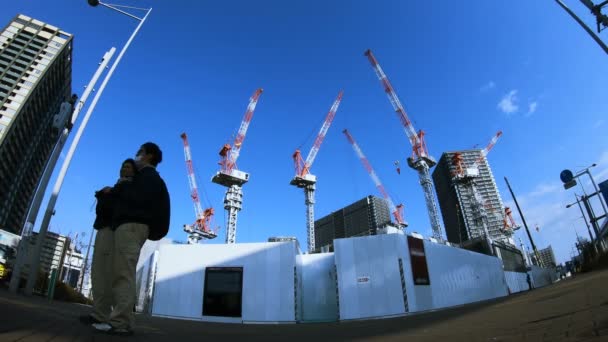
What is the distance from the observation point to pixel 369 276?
57.1 ft

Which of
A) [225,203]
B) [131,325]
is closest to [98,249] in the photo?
[131,325]

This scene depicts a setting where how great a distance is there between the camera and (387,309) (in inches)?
671

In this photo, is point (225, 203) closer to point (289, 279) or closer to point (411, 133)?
point (411, 133)

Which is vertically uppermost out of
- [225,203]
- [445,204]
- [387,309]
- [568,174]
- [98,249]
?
[445,204]

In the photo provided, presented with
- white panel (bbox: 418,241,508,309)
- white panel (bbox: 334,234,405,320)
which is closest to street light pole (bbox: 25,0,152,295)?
white panel (bbox: 334,234,405,320)

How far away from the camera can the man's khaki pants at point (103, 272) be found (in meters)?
3.11

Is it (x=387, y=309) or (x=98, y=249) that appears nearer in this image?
(x=98, y=249)

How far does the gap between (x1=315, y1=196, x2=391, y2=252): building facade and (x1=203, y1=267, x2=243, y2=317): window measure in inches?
4325

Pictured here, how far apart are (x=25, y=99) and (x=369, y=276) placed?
76.0 metres

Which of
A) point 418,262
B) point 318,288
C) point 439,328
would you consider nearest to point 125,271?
point 439,328

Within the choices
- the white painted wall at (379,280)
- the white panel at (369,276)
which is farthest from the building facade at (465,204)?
the white panel at (369,276)

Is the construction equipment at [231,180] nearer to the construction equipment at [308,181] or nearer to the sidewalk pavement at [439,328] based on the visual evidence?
the construction equipment at [308,181]

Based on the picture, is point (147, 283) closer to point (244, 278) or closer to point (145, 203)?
point (244, 278)

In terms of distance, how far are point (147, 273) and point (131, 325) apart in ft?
70.6
